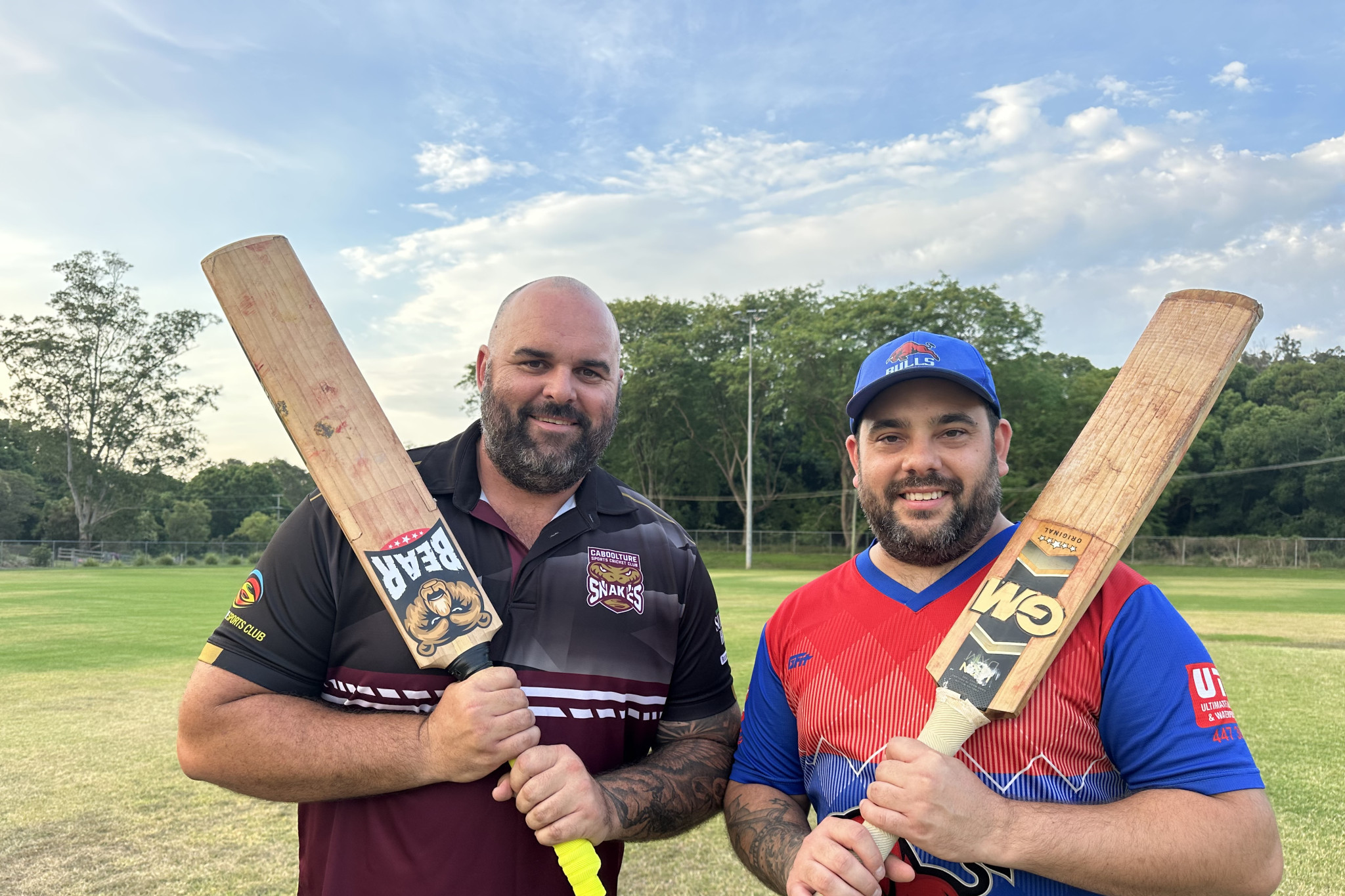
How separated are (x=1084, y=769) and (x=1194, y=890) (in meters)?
0.24

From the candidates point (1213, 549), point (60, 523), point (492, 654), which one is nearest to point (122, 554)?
point (60, 523)

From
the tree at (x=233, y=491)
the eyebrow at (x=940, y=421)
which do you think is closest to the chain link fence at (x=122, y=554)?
the tree at (x=233, y=491)

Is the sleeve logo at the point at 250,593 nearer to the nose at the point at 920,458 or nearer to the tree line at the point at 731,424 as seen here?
the nose at the point at 920,458

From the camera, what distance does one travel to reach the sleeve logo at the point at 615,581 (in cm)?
209

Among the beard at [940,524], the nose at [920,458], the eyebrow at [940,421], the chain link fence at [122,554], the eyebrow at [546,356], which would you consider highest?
the eyebrow at [546,356]

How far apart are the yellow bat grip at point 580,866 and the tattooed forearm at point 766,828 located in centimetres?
32

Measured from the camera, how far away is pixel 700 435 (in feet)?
123

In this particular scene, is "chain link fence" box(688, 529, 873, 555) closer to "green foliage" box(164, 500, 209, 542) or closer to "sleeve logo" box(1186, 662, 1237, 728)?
"green foliage" box(164, 500, 209, 542)

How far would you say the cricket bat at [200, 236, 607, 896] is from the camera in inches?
75.6

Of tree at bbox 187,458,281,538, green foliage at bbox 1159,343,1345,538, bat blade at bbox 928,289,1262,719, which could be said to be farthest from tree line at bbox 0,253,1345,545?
bat blade at bbox 928,289,1262,719

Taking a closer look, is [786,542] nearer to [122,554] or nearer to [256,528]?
[122,554]

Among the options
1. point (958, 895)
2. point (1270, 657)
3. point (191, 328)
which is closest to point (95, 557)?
point (191, 328)

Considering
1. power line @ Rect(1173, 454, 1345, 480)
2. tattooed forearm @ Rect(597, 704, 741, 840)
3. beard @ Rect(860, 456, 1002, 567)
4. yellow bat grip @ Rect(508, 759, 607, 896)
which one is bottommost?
yellow bat grip @ Rect(508, 759, 607, 896)

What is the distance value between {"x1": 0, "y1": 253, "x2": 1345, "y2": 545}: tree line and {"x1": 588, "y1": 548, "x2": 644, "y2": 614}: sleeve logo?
94.9 ft
